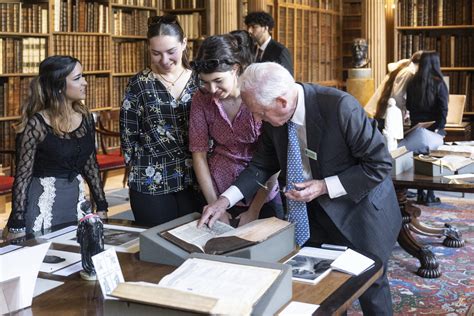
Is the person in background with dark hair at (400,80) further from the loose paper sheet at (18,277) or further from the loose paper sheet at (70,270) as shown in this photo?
the loose paper sheet at (18,277)

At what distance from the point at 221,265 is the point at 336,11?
10274 mm

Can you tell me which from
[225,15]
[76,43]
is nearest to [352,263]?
[76,43]

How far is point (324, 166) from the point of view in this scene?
2.63 m

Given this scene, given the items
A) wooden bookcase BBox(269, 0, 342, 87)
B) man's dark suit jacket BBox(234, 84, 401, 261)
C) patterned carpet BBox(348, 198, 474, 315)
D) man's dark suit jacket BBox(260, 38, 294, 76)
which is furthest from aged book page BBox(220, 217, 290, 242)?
wooden bookcase BBox(269, 0, 342, 87)

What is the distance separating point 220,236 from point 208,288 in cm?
54

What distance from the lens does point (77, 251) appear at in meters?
2.51

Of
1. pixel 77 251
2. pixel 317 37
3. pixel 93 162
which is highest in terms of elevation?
pixel 317 37

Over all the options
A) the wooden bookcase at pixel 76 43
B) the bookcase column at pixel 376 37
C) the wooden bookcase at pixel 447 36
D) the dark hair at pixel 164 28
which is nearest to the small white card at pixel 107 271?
the dark hair at pixel 164 28

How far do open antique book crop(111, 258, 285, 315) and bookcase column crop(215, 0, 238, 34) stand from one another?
6.76 m

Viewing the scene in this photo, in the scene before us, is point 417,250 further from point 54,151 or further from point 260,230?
point 260,230

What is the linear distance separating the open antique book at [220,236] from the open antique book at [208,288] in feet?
0.67

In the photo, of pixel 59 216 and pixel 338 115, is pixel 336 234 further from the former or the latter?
pixel 59 216

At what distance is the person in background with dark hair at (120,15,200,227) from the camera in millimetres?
3158

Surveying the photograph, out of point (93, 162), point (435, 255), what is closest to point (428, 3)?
point (435, 255)
